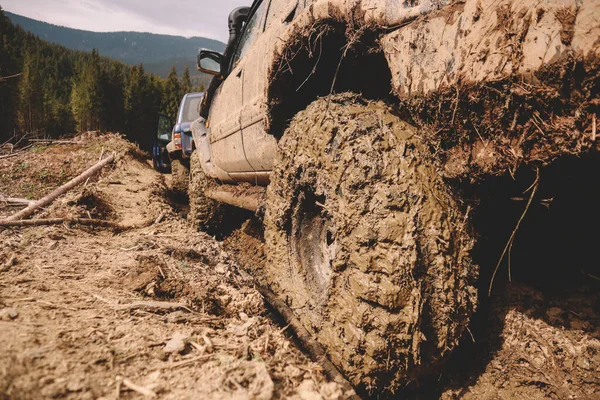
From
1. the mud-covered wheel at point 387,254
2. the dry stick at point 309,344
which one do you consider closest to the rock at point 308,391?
the dry stick at point 309,344

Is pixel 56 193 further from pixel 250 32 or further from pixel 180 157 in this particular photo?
pixel 250 32

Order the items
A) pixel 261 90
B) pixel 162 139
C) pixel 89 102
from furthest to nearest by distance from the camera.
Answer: pixel 89 102
pixel 162 139
pixel 261 90

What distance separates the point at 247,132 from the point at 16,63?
4036cm

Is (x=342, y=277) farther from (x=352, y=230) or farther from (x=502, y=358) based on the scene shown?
(x=502, y=358)

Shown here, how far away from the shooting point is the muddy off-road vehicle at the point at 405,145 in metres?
0.79

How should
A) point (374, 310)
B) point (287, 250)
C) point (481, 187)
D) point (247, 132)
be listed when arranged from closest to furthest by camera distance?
point (481, 187) → point (374, 310) → point (287, 250) → point (247, 132)

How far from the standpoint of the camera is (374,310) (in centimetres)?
123

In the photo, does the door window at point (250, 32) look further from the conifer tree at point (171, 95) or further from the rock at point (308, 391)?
the conifer tree at point (171, 95)

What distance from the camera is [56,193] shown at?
4.61 m

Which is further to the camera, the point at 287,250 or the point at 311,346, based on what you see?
the point at 287,250

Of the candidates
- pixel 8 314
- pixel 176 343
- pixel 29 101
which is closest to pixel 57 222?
pixel 8 314

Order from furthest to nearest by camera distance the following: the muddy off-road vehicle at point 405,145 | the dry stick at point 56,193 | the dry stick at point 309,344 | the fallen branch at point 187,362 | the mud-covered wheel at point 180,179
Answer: the mud-covered wheel at point 180,179, the dry stick at point 56,193, the dry stick at point 309,344, the fallen branch at point 187,362, the muddy off-road vehicle at point 405,145

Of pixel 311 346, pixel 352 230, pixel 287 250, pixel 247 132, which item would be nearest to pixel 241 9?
pixel 247 132

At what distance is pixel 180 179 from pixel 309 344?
19.8 ft
